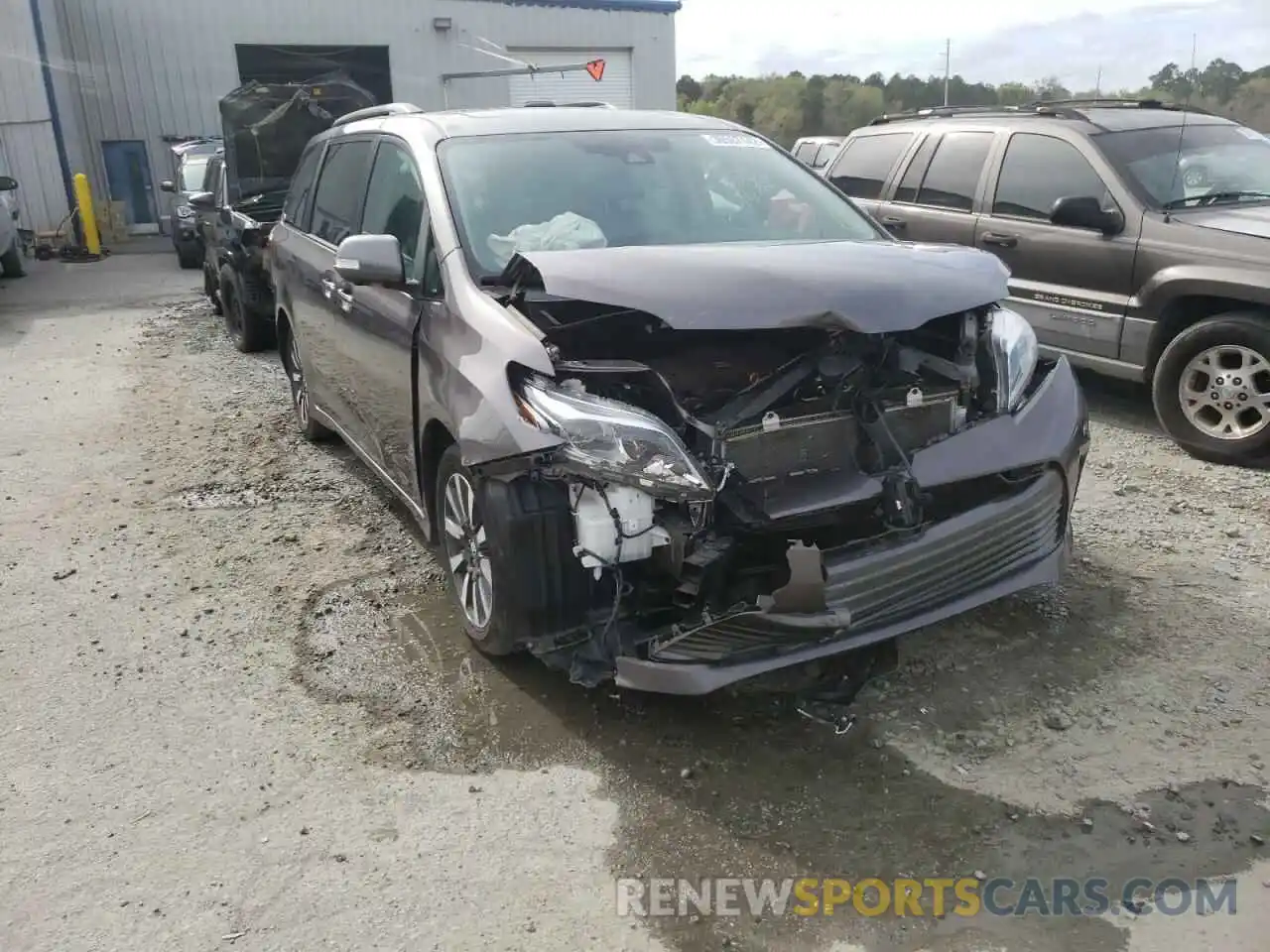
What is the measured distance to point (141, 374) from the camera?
344 inches

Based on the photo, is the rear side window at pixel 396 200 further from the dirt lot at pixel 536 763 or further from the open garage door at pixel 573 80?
→ the open garage door at pixel 573 80

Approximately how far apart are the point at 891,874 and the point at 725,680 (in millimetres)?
654

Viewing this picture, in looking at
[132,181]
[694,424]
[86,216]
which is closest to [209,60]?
[132,181]

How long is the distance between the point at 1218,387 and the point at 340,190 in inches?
187

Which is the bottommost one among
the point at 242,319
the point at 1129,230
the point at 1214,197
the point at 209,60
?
the point at 242,319

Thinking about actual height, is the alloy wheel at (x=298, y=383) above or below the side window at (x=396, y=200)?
below

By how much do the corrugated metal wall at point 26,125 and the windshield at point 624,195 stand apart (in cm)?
1866

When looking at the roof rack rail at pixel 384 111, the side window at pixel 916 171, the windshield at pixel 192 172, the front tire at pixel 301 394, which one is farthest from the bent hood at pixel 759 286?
the windshield at pixel 192 172

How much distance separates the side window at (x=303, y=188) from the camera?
5.85m

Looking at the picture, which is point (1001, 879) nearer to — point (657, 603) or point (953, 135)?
point (657, 603)

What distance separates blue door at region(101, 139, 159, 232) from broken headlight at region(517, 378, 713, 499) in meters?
22.7

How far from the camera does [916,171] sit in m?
7.39

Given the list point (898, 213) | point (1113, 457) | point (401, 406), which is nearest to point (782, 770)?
point (401, 406)

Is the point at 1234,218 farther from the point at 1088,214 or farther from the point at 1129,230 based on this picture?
the point at 1088,214
